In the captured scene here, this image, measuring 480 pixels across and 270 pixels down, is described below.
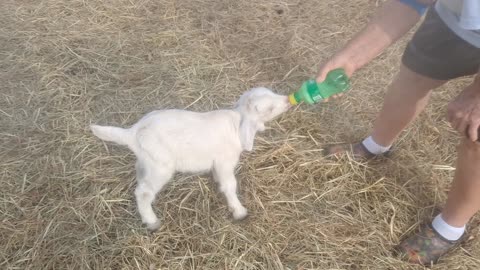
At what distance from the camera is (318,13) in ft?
11.8

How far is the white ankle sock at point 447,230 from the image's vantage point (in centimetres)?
201

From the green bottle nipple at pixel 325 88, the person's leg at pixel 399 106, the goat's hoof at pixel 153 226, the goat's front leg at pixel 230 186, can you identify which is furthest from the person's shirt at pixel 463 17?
the goat's hoof at pixel 153 226

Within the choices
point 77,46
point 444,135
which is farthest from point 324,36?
point 77,46

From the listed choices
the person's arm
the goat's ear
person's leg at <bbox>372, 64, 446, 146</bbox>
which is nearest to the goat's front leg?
the goat's ear

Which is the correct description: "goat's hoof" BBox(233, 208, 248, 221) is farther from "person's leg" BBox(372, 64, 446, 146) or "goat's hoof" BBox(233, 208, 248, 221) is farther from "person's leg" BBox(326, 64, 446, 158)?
"person's leg" BBox(372, 64, 446, 146)

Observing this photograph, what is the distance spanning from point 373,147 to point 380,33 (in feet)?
2.32

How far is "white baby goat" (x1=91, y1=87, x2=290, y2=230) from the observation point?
177 cm

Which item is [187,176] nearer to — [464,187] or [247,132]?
[247,132]

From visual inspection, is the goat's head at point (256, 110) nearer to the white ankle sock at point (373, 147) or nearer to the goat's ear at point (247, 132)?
the goat's ear at point (247, 132)

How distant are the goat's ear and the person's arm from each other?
30 centimetres

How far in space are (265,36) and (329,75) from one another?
1.58 metres

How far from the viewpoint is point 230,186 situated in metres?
1.99

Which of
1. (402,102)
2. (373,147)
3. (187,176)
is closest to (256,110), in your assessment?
(187,176)

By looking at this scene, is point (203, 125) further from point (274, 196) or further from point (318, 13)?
point (318, 13)
